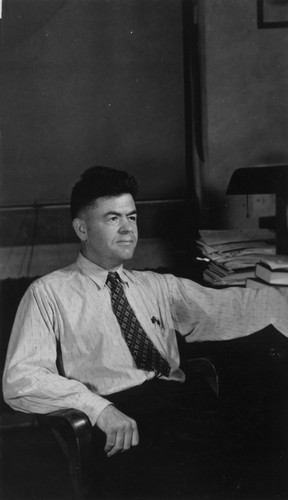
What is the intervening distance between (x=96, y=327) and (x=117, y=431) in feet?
1.28

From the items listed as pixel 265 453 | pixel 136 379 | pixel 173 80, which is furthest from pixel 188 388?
pixel 173 80

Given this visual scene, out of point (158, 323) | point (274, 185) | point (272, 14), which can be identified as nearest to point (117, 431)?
point (158, 323)

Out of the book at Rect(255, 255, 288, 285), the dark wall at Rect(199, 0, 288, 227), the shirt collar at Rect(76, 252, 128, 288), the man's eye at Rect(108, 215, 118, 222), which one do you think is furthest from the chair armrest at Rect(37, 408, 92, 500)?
the dark wall at Rect(199, 0, 288, 227)

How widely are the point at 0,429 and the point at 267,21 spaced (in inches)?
80.4

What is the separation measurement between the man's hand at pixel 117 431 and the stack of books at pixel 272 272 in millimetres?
688

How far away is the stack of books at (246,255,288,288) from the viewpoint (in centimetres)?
184

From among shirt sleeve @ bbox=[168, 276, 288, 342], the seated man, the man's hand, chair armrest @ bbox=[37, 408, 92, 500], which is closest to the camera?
chair armrest @ bbox=[37, 408, 92, 500]

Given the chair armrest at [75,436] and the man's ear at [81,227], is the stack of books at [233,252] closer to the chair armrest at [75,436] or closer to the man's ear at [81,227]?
the man's ear at [81,227]

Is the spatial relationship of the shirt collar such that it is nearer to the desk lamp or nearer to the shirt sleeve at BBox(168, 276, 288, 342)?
the shirt sleeve at BBox(168, 276, 288, 342)

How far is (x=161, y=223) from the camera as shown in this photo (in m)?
2.40

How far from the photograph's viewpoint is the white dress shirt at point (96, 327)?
1.54m

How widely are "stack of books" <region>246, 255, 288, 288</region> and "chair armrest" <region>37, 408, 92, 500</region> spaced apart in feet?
2.62

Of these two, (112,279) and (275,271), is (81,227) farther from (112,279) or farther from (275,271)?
(275,271)

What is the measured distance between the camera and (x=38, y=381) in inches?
60.2
